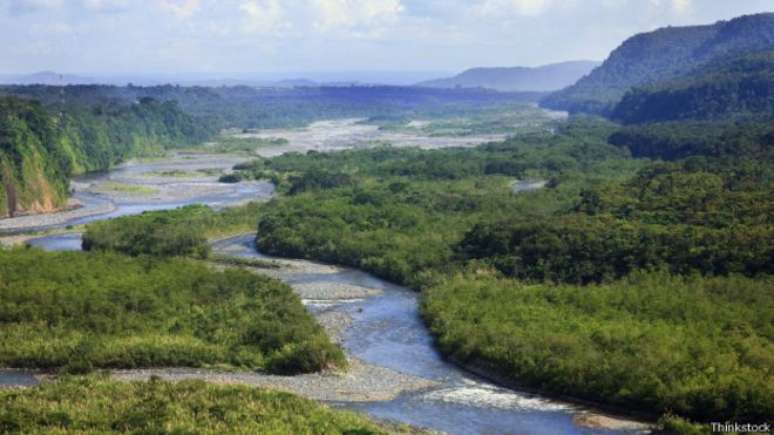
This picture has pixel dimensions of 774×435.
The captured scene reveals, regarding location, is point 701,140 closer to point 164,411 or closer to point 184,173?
point 184,173

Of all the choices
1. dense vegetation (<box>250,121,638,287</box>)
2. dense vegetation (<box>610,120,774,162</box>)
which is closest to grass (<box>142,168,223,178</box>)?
dense vegetation (<box>250,121,638,287</box>)

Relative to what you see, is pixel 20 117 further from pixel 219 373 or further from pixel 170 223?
pixel 219 373

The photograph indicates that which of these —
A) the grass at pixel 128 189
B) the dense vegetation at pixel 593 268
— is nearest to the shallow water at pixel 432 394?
the dense vegetation at pixel 593 268

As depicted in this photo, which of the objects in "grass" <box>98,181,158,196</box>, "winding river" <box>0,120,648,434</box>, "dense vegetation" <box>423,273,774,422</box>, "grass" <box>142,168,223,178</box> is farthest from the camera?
"grass" <box>142,168,223,178</box>

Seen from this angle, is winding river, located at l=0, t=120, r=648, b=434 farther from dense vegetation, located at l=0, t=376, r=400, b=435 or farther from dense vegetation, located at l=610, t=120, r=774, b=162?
dense vegetation, located at l=610, t=120, r=774, b=162

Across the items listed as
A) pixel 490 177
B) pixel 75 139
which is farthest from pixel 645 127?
pixel 75 139

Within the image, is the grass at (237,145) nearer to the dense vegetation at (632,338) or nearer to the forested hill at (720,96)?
the forested hill at (720,96)

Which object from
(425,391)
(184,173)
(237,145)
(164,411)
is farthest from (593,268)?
(237,145)
